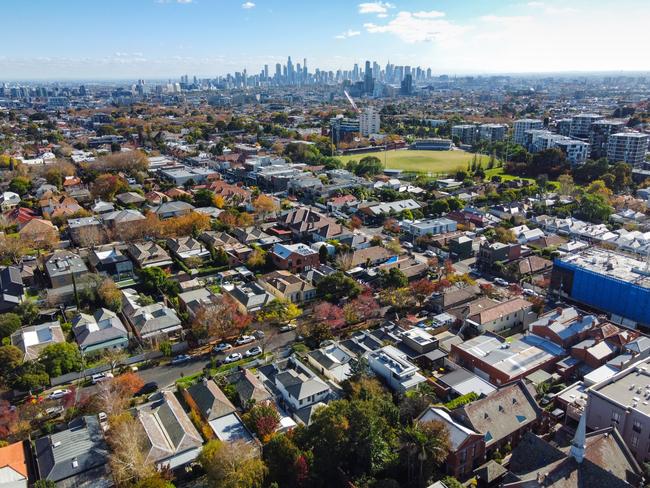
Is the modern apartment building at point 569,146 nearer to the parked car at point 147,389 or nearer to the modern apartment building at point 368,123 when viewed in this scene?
the modern apartment building at point 368,123

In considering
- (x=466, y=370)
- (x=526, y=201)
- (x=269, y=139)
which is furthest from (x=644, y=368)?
(x=269, y=139)

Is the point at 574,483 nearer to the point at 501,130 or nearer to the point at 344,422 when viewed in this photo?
the point at 344,422

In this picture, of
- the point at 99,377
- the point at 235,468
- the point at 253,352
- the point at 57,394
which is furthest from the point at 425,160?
the point at 235,468

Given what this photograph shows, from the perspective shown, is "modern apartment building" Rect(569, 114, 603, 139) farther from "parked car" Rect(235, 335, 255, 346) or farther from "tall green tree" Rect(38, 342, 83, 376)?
"tall green tree" Rect(38, 342, 83, 376)

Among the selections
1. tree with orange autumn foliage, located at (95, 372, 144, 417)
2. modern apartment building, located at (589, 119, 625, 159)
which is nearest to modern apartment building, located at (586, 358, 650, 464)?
tree with orange autumn foliage, located at (95, 372, 144, 417)

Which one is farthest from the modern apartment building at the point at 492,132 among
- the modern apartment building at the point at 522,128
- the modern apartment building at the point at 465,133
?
the modern apartment building at the point at 522,128

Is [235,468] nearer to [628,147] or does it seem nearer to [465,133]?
[628,147]
